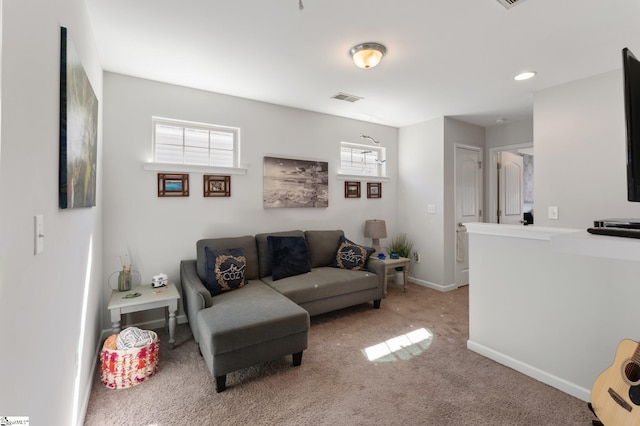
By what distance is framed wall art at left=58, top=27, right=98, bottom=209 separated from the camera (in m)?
1.30

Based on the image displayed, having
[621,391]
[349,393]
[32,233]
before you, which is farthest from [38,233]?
[621,391]

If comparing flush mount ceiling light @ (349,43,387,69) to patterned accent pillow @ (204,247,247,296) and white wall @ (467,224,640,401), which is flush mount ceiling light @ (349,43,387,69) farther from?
patterned accent pillow @ (204,247,247,296)

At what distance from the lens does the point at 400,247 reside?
15.4 ft

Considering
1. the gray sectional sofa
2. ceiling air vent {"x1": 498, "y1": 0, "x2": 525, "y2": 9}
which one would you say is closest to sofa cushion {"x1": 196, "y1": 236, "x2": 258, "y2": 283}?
the gray sectional sofa

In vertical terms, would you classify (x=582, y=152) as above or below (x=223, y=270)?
above

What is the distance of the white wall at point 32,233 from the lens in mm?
794

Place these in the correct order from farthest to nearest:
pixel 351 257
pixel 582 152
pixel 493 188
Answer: pixel 493 188, pixel 351 257, pixel 582 152

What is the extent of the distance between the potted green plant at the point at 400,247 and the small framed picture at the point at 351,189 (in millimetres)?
1045

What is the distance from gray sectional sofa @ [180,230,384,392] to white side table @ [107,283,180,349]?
15cm

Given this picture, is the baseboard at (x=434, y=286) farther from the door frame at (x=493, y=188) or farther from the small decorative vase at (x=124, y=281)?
the small decorative vase at (x=124, y=281)

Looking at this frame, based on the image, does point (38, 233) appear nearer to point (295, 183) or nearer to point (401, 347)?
point (401, 347)

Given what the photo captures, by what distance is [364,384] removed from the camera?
2131 millimetres

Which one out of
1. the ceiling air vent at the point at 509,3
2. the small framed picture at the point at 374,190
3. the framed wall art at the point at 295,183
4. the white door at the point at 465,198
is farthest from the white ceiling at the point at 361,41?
the small framed picture at the point at 374,190

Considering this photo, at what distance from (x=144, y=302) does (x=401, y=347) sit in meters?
2.28
